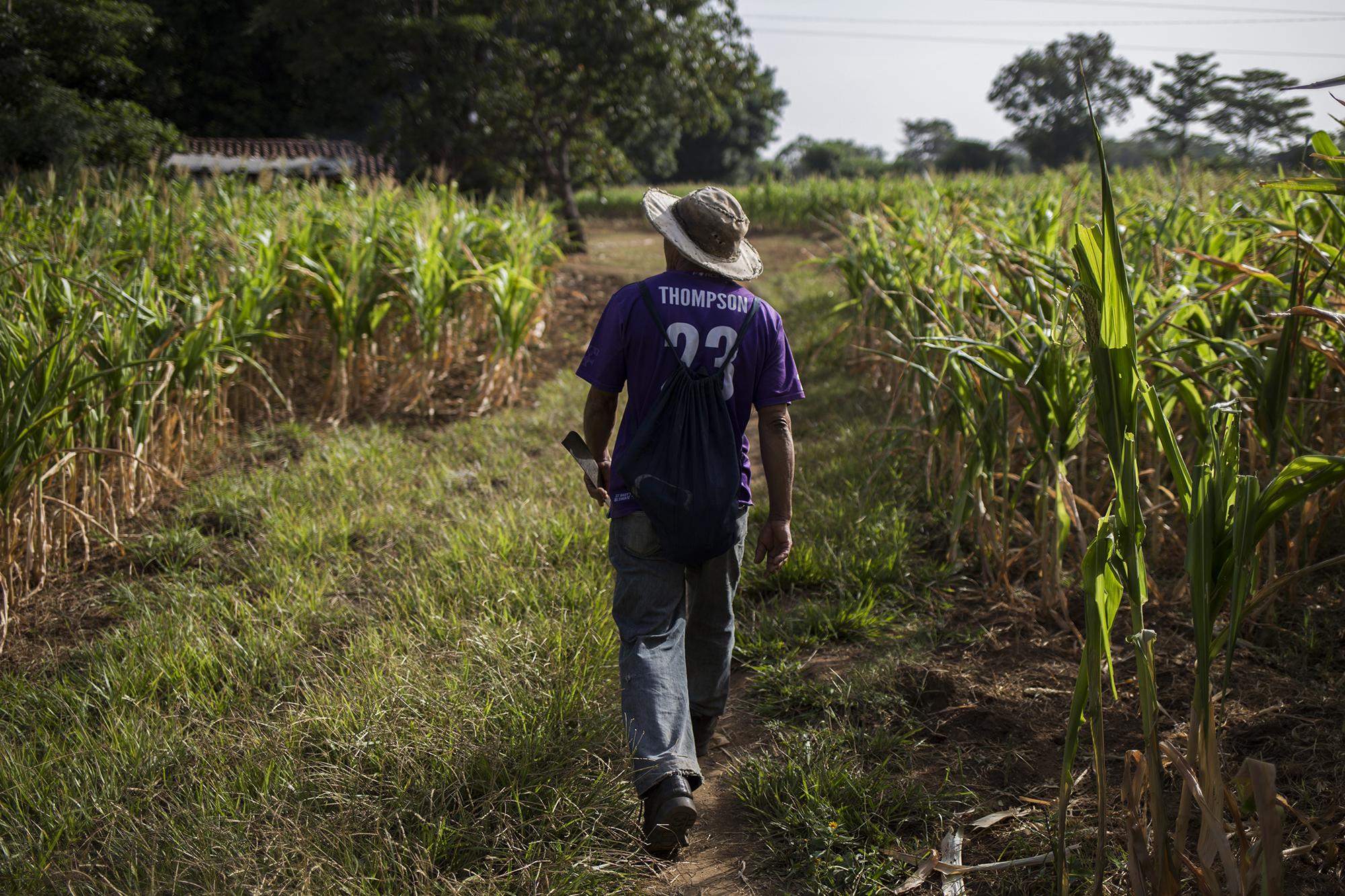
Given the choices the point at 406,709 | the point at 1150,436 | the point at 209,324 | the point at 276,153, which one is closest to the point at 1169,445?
the point at 1150,436

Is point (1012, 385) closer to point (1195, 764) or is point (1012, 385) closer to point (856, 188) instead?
point (1195, 764)

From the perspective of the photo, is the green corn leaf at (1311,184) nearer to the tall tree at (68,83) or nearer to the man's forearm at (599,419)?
the man's forearm at (599,419)

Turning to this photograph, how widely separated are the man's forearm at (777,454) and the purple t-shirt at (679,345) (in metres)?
0.03

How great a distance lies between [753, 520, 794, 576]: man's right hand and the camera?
7.82ft

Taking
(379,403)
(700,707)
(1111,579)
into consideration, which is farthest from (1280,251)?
(379,403)

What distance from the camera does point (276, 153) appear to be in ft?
70.0

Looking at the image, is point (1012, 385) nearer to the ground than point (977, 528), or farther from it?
farther from it

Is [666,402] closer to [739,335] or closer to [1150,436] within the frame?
[739,335]

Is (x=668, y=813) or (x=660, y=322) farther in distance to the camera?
(x=660, y=322)

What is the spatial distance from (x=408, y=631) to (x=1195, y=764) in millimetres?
2193

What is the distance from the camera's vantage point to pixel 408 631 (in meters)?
2.97

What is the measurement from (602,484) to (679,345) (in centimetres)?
48

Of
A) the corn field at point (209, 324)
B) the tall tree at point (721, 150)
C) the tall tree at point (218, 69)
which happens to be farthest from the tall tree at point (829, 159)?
the corn field at point (209, 324)

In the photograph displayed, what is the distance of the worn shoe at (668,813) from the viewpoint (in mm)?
1940
